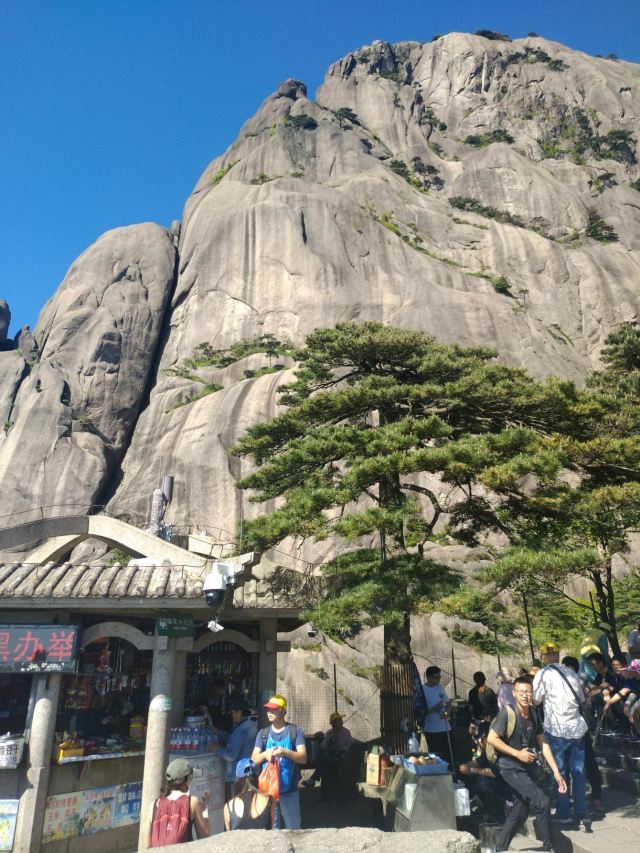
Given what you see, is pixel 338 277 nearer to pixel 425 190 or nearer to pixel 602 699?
pixel 425 190

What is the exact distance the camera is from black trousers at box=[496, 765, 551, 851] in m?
5.44

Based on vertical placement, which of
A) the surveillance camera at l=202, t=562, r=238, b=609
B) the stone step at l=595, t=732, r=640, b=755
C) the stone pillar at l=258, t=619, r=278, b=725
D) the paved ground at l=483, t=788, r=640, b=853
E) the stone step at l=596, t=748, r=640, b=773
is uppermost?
the surveillance camera at l=202, t=562, r=238, b=609

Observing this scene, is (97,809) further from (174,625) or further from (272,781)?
(272,781)

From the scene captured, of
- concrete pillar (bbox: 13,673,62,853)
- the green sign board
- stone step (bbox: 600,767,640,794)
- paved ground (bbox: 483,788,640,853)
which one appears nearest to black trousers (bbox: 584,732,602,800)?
paved ground (bbox: 483,788,640,853)

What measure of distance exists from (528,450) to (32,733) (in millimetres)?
7962

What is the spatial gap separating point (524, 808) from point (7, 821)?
647 centimetres

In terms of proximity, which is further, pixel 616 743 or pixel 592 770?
pixel 616 743

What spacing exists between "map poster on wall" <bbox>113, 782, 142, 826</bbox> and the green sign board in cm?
220

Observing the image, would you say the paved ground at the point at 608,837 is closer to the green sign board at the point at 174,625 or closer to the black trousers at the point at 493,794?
the black trousers at the point at 493,794

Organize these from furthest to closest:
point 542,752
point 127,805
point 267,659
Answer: point 267,659 → point 127,805 → point 542,752

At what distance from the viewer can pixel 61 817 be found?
26.0 feet

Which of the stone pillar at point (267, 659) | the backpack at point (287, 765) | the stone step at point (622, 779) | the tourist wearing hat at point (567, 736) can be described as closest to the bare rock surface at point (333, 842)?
the backpack at point (287, 765)

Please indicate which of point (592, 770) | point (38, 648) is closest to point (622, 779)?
point (592, 770)

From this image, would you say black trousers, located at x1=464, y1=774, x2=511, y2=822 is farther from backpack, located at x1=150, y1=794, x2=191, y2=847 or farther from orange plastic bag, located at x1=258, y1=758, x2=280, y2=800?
backpack, located at x1=150, y1=794, x2=191, y2=847
